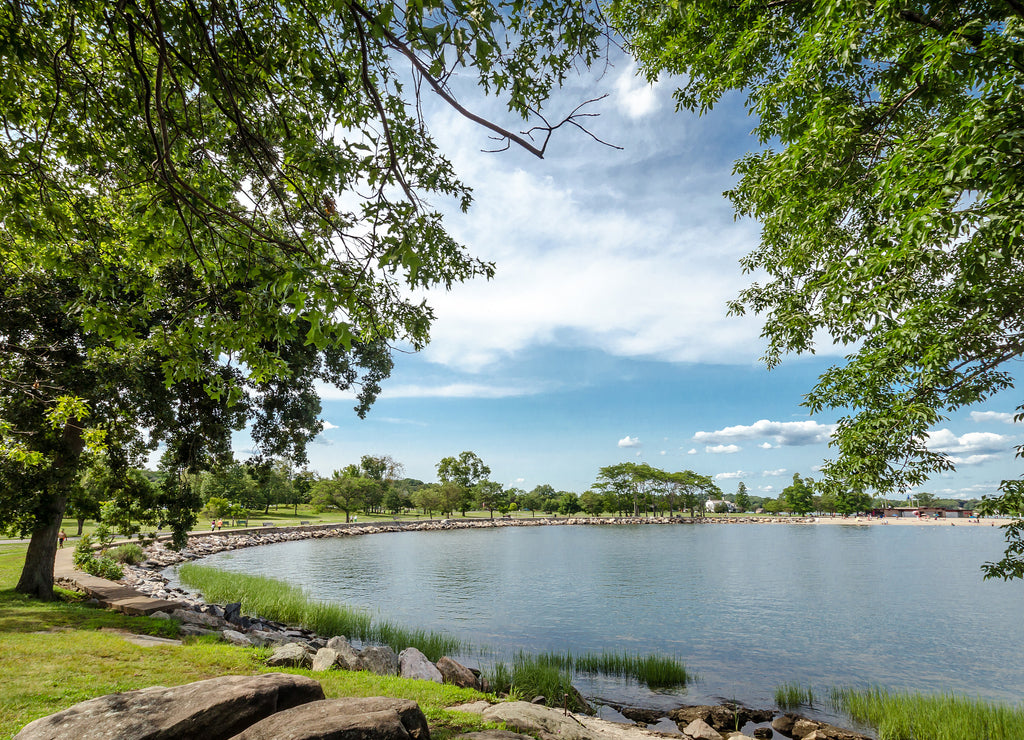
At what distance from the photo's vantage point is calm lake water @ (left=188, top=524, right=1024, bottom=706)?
46.8ft

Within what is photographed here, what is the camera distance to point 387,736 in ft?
14.7

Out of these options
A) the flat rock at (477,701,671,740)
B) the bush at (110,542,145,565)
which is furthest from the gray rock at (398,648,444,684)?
the bush at (110,542,145,565)

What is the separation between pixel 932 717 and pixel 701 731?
4.85 m

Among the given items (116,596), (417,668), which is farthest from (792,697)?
(116,596)

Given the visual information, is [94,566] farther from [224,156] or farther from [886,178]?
[886,178]

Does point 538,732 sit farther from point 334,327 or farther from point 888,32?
point 888,32

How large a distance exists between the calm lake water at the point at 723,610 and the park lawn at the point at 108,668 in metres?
6.32

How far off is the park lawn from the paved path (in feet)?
4.67

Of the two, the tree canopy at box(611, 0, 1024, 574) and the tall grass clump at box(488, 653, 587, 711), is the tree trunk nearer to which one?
the tall grass clump at box(488, 653, 587, 711)

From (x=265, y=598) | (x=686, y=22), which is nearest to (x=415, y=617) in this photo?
(x=265, y=598)

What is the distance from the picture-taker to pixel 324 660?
9.55 m

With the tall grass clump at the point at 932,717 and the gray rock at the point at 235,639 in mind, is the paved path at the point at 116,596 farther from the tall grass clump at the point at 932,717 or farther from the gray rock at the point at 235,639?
the tall grass clump at the point at 932,717

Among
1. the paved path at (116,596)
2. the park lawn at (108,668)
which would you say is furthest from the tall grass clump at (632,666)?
the paved path at (116,596)

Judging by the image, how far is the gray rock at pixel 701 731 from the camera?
9531 mm
